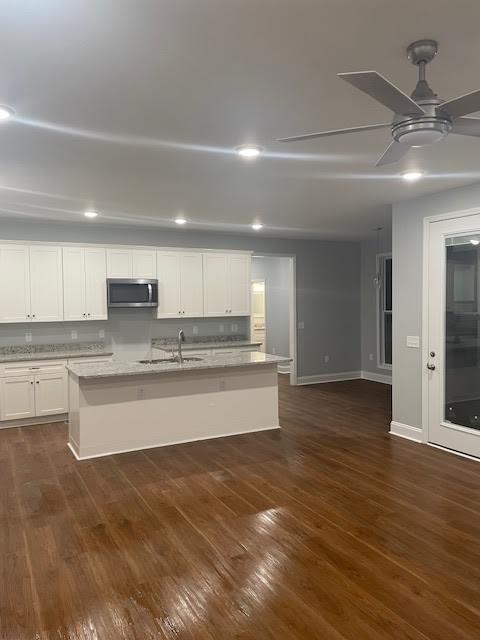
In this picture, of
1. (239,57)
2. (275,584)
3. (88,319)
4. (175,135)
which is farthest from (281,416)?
(239,57)

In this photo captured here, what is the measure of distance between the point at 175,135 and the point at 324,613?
2842 mm

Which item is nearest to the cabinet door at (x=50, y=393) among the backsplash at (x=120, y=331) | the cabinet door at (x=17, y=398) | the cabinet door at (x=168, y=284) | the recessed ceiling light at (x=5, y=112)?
the cabinet door at (x=17, y=398)

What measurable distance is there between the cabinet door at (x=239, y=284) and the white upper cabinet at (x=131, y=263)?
1284 millimetres

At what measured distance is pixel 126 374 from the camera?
15.0 feet

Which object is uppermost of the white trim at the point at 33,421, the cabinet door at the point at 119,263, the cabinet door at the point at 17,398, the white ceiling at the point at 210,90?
the white ceiling at the point at 210,90

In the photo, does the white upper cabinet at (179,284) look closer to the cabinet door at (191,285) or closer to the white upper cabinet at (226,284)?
the cabinet door at (191,285)

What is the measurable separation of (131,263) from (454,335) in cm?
430

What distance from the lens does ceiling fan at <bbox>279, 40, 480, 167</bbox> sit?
167cm

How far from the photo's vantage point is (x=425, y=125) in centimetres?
187

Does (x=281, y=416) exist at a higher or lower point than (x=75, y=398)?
lower

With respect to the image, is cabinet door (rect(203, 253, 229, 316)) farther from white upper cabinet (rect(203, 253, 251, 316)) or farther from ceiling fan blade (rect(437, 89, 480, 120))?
ceiling fan blade (rect(437, 89, 480, 120))

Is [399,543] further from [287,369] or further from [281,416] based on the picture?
[287,369]

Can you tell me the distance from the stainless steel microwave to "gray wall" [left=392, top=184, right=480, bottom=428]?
3.33m

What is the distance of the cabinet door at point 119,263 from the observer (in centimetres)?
653
